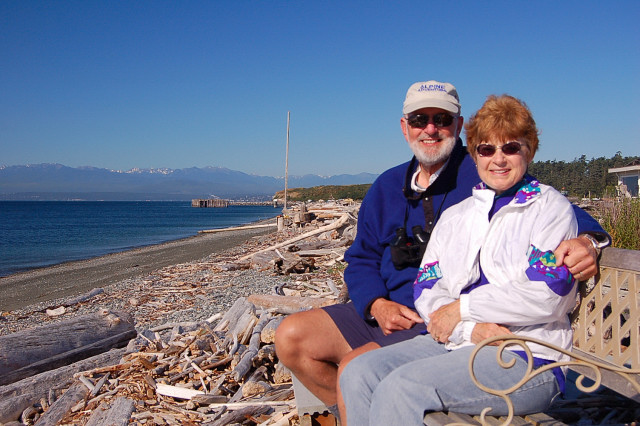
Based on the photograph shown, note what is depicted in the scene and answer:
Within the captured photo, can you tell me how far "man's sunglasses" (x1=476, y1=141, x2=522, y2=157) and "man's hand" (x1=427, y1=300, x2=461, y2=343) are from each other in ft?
2.64

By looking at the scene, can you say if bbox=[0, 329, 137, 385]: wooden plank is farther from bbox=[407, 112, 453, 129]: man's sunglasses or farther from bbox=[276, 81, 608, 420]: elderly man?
bbox=[407, 112, 453, 129]: man's sunglasses

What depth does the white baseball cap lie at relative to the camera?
3.19 meters

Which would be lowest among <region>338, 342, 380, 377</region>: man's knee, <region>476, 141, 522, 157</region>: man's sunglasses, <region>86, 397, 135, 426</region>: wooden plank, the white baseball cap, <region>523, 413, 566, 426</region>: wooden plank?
<region>86, 397, 135, 426</region>: wooden plank

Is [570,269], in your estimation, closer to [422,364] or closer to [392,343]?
[422,364]

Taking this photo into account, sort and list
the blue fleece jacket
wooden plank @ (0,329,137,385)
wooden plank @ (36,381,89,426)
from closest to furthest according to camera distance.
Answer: the blue fleece jacket < wooden plank @ (36,381,89,426) < wooden plank @ (0,329,137,385)

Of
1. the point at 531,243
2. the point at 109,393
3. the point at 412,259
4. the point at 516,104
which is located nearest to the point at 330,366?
the point at 412,259

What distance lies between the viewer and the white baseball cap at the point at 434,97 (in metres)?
3.19

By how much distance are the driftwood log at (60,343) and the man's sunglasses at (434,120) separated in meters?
4.67

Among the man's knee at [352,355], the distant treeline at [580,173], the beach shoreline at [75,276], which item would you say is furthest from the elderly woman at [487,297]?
the distant treeline at [580,173]

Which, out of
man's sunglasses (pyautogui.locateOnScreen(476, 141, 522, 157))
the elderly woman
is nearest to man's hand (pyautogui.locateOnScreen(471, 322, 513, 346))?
the elderly woman

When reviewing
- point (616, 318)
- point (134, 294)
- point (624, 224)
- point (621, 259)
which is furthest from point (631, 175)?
point (621, 259)

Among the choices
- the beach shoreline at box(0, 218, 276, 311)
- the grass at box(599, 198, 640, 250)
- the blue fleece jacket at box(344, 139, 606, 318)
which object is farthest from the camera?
the beach shoreline at box(0, 218, 276, 311)

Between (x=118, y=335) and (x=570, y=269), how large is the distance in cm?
545

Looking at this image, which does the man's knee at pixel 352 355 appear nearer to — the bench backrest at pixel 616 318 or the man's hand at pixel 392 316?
the man's hand at pixel 392 316
